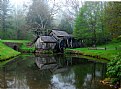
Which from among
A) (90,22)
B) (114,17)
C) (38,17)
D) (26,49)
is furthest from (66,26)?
(114,17)

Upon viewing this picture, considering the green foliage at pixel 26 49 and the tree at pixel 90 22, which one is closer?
the tree at pixel 90 22

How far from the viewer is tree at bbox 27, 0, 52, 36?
45.1 m

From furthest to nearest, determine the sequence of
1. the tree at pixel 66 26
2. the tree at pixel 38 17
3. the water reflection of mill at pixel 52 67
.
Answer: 1. the tree at pixel 66 26
2. the tree at pixel 38 17
3. the water reflection of mill at pixel 52 67

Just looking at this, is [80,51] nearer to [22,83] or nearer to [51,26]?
[51,26]

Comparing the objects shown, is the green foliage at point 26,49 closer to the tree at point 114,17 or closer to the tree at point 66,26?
the tree at point 66,26

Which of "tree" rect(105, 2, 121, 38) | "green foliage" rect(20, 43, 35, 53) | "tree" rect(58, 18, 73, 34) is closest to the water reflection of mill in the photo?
"tree" rect(105, 2, 121, 38)

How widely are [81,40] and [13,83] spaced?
30.3 m

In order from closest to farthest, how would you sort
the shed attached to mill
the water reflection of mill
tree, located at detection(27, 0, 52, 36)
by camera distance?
1. the water reflection of mill
2. the shed attached to mill
3. tree, located at detection(27, 0, 52, 36)

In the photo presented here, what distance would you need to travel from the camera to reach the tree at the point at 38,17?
148ft

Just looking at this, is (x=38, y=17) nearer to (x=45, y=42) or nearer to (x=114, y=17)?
(x=45, y=42)

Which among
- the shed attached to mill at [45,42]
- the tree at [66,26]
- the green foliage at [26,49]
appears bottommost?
the green foliage at [26,49]

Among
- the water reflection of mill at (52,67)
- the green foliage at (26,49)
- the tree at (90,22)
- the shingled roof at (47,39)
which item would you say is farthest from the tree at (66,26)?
the water reflection of mill at (52,67)

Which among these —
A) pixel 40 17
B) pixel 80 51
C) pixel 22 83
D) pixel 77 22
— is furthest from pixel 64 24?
pixel 22 83

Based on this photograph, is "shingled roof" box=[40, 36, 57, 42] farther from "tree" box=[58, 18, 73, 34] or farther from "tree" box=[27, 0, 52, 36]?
"tree" box=[58, 18, 73, 34]
